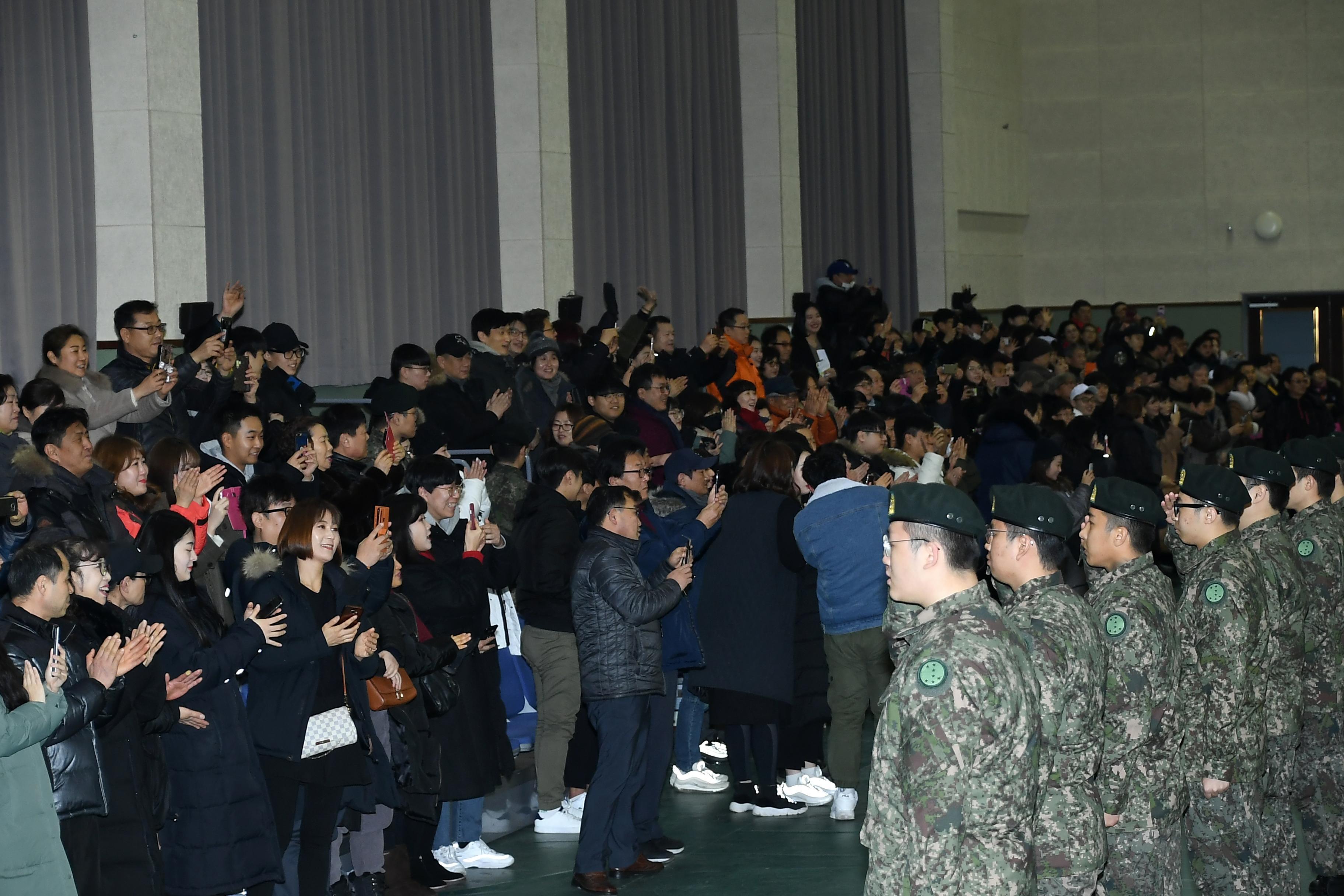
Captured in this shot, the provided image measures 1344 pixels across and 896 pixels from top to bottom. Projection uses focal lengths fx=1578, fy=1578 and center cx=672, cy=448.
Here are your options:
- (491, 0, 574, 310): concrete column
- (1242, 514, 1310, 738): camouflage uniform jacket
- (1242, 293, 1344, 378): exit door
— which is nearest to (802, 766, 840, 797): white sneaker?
(1242, 514, 1310, 738): camouflage uniform jacket

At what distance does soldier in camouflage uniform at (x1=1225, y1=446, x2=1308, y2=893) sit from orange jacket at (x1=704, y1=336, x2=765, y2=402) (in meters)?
6.06

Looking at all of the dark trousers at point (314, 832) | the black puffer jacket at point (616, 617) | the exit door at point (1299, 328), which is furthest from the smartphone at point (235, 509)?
the exit door at point (1299, 328)

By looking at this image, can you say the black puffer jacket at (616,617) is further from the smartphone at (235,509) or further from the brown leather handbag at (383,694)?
the smartphone at (235,509)

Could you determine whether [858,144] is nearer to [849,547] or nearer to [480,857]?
[849,547]

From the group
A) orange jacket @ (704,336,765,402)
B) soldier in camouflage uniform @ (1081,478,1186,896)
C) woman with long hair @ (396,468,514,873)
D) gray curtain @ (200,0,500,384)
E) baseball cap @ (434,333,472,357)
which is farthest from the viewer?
orange jacket @ (704,336,765,402)

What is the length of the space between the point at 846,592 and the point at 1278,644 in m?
2.10

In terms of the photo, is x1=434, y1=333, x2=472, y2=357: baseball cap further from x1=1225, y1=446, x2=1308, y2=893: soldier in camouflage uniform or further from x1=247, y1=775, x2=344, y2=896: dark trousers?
x1=1225, y1=446, x2=1308, y2=893: soldier in camouflage uniform

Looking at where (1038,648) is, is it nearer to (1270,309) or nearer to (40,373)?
(40,373)

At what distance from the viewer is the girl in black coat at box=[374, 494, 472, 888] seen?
20.9ft

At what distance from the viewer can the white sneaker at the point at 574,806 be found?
7.71 meters

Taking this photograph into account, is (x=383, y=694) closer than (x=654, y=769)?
Yes

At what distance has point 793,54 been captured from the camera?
17.1 m

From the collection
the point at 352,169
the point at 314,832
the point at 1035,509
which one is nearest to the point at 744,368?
the point at 352,169

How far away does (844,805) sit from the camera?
25.6ft
